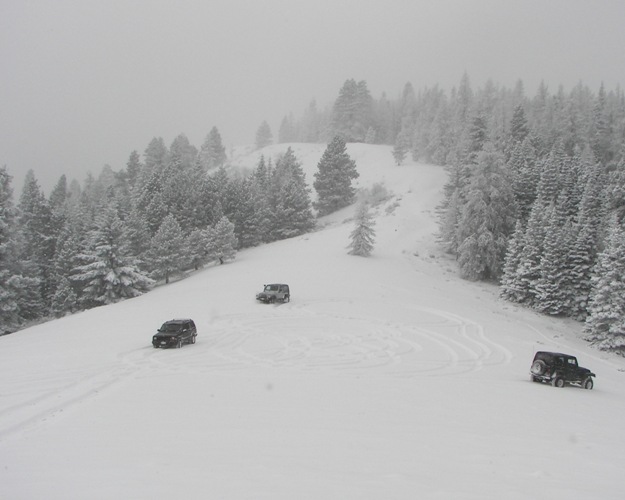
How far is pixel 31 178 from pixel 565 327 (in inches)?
2964

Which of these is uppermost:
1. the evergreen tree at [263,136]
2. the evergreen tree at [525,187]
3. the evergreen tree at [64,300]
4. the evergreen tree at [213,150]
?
the evergreen tree at [263,136]

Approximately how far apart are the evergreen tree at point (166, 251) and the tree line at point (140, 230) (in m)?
0.11

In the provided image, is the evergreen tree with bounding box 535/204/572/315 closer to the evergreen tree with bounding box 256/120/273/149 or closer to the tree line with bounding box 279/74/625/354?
the tree line with bounding box 279/74/625/354

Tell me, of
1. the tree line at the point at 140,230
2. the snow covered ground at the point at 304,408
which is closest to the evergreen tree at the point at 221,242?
the tree line at the point at 140,230

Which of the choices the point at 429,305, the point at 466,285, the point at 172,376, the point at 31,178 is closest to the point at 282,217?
the point at 466,285

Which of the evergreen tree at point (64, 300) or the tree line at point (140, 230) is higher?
the tree line at point (140, 230)

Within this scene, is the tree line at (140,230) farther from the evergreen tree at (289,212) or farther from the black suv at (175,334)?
the black suv at (175,334)

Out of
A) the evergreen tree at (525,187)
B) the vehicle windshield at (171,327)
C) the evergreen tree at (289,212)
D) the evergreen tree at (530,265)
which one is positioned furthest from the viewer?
the evergreen tree at (289,212)

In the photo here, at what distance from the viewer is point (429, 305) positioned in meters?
36.6

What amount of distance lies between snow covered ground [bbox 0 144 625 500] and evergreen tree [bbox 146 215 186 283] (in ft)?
39.2

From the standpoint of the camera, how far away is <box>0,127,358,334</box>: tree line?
145 feet

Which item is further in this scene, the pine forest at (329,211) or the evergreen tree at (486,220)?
the evergreen tree at (486,220)

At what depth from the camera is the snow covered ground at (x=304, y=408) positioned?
8211 mm

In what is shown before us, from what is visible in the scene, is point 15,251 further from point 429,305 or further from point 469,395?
point 469,395
